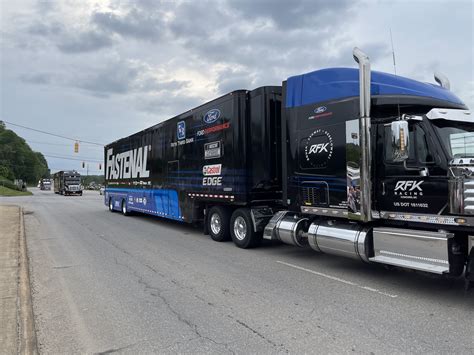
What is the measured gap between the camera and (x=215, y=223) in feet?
35.3

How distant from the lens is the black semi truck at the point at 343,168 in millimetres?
5512

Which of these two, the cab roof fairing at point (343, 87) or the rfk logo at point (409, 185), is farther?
the cab roof fairing at point (343, 87)

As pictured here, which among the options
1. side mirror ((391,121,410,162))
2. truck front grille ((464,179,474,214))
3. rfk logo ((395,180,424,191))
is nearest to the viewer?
truck front grille ((464,179,474,214))

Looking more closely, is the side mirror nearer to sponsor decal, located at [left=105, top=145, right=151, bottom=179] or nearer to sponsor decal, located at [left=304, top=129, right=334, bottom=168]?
sponsor decal, located at [left=304, top=129, right=334, bottom=168]

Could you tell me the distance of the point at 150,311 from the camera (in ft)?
16.7

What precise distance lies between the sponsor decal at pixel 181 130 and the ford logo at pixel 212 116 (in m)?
1.39

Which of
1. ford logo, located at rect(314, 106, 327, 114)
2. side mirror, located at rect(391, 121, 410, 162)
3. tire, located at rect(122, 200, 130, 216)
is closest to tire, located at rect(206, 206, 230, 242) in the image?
ford logo, located at rect(314, 106, 327, 114)

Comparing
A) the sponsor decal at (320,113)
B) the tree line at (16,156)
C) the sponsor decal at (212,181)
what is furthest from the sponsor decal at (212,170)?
the tree line at (16,156)

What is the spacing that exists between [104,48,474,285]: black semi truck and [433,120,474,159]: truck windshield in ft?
0.05

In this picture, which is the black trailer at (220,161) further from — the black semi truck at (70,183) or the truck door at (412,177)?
the black semi truck at (70,183)

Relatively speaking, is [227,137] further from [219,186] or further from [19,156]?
[19,156]

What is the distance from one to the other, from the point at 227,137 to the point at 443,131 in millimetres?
5215

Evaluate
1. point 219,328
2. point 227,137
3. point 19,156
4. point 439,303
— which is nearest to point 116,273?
point 219,328

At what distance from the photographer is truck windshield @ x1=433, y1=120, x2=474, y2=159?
5531mm
